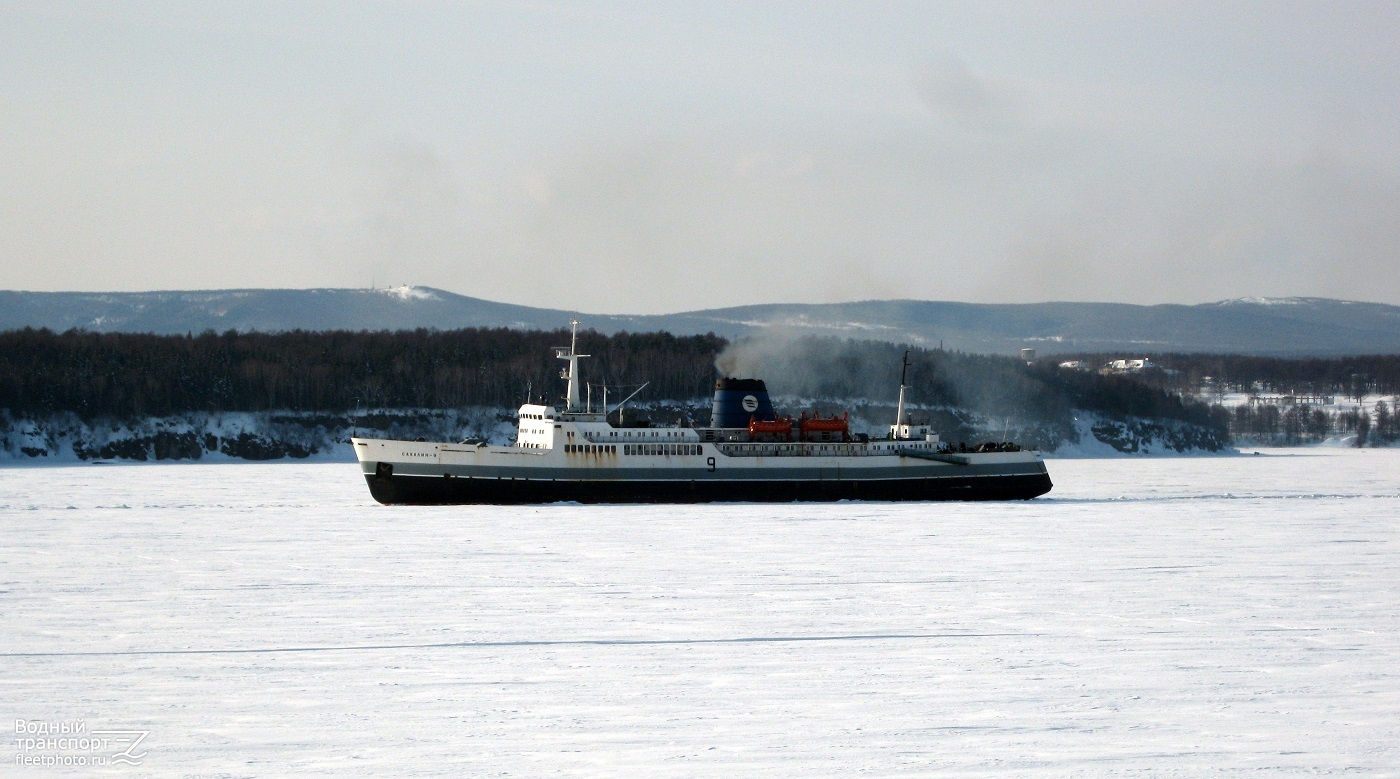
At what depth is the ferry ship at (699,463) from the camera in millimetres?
49125

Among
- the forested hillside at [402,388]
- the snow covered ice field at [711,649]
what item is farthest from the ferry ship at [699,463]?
the forested hillside at [402,388]

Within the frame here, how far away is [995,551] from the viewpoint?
33.3 metres

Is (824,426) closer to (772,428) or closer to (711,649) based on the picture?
(772,428)

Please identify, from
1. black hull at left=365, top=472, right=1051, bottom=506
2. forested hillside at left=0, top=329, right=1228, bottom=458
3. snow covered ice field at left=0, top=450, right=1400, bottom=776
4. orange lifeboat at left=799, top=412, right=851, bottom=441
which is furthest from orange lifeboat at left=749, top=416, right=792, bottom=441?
forested hillside at left=0, top=329, right=1228, bottom=458

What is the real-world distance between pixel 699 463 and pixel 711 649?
30548 millimetres

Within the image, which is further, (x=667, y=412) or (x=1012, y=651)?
(x=667, y=412)

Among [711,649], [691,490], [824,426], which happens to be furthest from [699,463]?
[711,649]

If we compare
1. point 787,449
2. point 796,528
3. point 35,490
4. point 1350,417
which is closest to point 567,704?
point 796,528

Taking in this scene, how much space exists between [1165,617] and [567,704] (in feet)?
35.5

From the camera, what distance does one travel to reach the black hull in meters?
49.1

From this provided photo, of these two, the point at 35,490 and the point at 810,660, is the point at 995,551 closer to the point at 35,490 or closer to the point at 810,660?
the point at 810,660

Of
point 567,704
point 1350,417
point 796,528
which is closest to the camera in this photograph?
point 567,704

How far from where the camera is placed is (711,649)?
19906 mm

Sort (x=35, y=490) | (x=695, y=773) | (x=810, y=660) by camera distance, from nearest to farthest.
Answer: (x=695, y=773) < (x=810, y=660) < (x=35, y=490)
